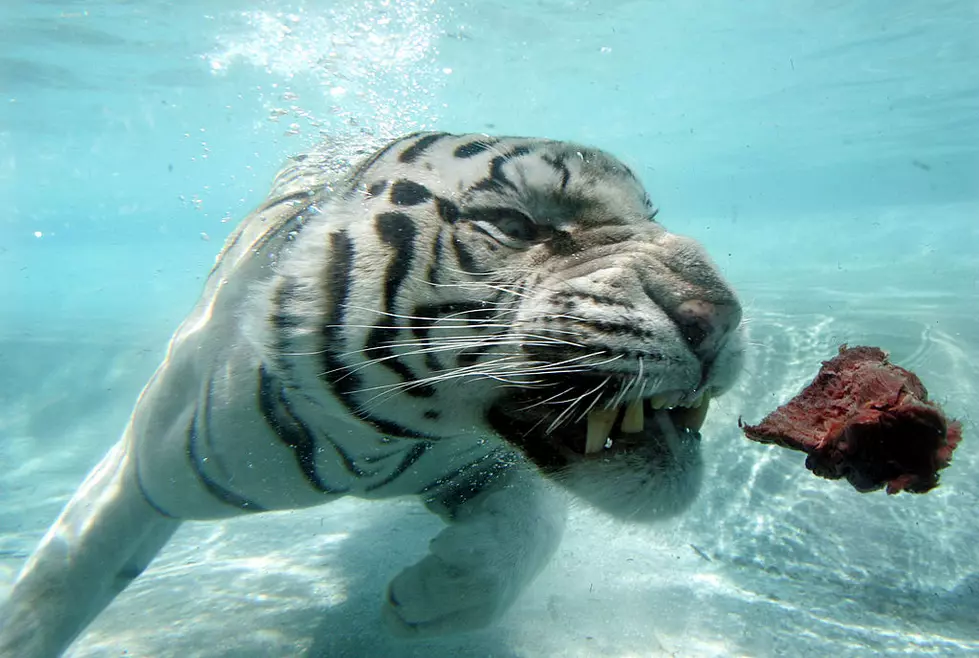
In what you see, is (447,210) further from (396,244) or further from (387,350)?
(387,350)

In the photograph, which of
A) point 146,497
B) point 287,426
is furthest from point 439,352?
point 146,497

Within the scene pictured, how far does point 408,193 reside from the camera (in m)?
1.86

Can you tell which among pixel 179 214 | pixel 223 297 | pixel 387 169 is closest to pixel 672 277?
pixel 387 169

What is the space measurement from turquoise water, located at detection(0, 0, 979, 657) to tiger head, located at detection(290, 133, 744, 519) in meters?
0.51

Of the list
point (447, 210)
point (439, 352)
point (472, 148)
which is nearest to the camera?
point (439, 352)

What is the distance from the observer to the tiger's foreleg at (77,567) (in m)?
2.45

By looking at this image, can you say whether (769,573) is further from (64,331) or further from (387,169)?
(64,331)

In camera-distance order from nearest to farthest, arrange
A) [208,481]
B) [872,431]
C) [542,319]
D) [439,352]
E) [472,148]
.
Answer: [872,431] → [542,319] → [439,352] → [472,148] → [208,481]

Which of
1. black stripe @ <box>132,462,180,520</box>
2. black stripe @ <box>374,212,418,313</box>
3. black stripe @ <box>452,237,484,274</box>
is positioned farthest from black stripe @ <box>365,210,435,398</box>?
black stripe @ <box>132,462,180,520</box>

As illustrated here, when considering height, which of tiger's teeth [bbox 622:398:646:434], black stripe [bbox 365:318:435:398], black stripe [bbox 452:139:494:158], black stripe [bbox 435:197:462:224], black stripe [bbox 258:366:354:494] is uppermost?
black stripe [bbox 452:139:494:158]

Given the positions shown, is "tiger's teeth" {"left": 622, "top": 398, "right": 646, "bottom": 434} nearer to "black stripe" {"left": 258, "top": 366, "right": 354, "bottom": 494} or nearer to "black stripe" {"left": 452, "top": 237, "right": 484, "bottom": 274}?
"black stripe" {"left": 452, "top": 237, "right": 484, "bottom": 274}

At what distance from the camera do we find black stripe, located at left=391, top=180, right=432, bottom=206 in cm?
183

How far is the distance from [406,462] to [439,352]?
1015 mm

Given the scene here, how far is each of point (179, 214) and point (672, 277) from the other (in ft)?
256
